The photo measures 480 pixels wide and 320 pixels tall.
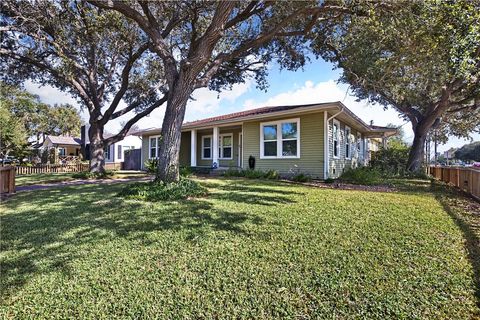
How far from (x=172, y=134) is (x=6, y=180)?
208 inches

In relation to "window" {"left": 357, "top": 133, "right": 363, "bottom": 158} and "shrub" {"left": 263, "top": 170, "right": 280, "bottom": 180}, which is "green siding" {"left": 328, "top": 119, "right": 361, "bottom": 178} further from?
"shrub" {"left": 263, "top": 170, "right": 280, "bottom": 180}

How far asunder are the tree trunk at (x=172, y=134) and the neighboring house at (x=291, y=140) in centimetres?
529

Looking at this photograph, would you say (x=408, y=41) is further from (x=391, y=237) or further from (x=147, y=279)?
(x=147, y=279)

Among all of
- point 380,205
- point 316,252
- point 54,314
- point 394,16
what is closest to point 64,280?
point 54,314

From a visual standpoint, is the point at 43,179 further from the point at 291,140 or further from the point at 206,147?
the point at 291,140

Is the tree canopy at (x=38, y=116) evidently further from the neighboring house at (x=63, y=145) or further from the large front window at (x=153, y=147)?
the large front window at (x=153, y=147)

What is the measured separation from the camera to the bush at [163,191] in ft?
19.8

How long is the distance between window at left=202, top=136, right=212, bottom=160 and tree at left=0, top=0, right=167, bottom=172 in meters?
3.73

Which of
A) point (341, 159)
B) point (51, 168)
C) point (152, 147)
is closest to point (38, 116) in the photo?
point (51, 168)

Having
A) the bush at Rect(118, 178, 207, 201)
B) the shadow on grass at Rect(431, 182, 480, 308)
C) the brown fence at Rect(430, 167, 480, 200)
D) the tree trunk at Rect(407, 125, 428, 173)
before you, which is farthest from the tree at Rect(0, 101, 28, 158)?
the tree trunk at Rect(407, 125, 428, 173)

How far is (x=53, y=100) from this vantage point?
3875 centimetres

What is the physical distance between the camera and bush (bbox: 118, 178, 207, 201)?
19.8 feet

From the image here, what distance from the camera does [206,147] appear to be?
1647 centimetres

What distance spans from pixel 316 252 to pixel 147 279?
2.12 m
